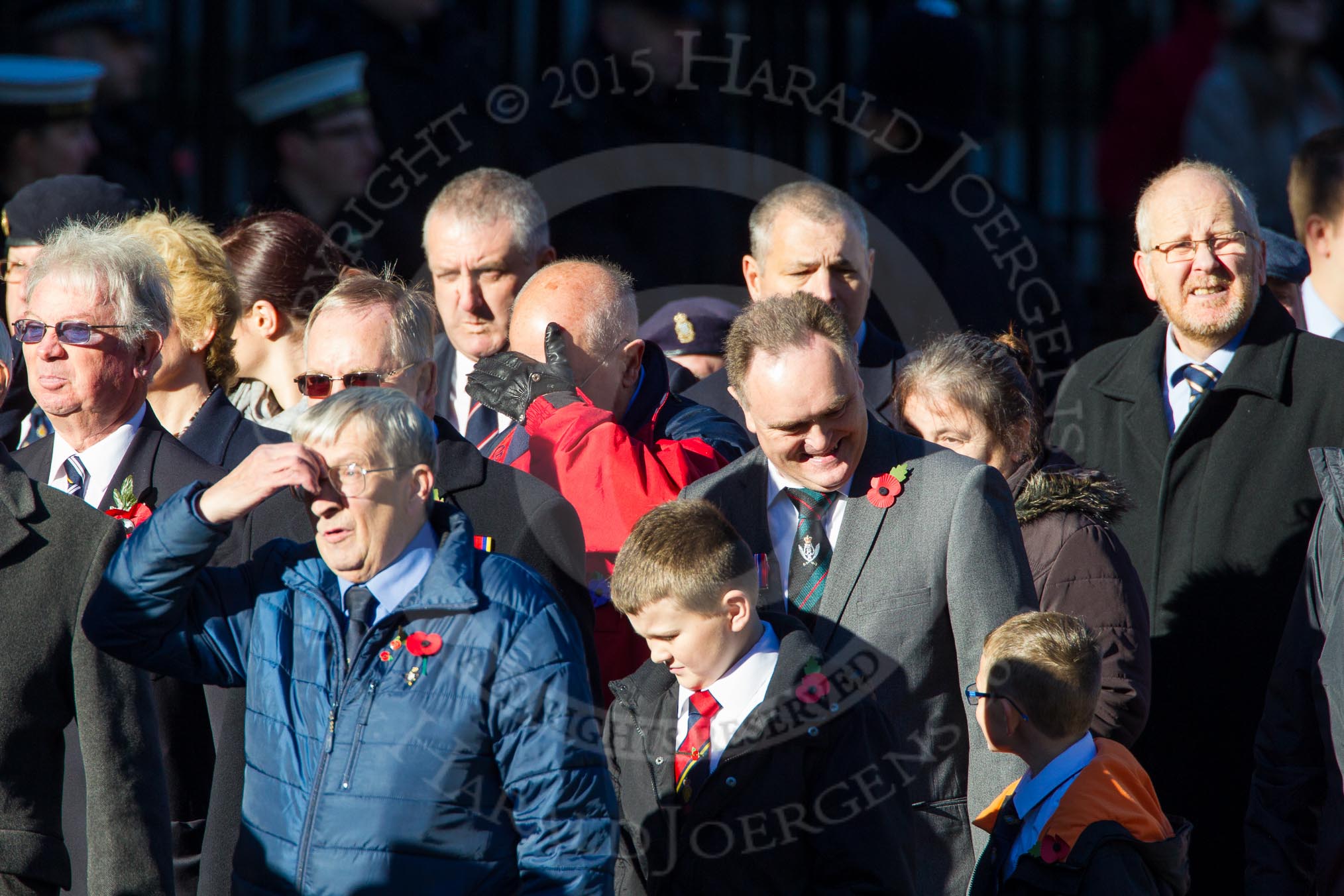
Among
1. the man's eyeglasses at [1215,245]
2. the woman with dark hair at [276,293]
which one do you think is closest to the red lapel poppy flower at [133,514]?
the woman with dark hair at [276,293]

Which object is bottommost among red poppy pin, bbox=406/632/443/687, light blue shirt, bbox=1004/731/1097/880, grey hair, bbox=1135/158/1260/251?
light blue shirt, bbox=1004/731/1097/880

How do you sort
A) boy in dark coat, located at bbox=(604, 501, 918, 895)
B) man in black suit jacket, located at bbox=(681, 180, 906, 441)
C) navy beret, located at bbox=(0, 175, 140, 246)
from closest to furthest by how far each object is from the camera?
boy in dark coat, located at bbox=(604, 501, 918, 895) → man in black suit jacket, located at bbox=(681, 180, 906, 441) → navy beret, located at bbox=(0, 175, 140, 246)

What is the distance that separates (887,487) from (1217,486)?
1302mm

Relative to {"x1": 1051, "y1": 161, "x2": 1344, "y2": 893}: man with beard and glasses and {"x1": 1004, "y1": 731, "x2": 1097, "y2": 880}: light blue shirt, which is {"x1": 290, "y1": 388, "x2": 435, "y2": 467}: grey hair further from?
{"x1": 1051, "y1": 161, "x2": 1344, "y2": 893}: man with beard and glasses

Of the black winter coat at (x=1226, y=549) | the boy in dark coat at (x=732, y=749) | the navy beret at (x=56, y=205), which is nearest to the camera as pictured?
the boy in dark coat at (x=732, y=749)

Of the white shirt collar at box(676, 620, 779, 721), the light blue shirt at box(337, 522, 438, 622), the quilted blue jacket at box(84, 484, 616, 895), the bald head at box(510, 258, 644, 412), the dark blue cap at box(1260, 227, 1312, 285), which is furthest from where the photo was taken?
the dark blue cap at box(1260, 227, 1312, 285)

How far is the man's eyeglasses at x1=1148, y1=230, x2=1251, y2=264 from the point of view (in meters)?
4.07

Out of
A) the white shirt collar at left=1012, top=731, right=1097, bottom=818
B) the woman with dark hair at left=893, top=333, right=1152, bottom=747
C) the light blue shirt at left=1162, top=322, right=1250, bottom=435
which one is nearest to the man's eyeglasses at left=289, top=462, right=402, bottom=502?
the white shirt collar at left=1012, top=731, right=1097, bottom=818

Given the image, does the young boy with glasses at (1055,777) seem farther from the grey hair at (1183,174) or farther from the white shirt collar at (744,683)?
the grey hair at (1183,174)

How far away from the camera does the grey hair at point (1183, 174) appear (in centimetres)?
410

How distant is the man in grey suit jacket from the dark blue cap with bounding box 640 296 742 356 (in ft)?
5.55

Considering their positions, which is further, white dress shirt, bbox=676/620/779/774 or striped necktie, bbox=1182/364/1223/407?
striped necktie, bbox=1182/364/1223/407

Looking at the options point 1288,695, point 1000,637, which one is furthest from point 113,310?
point 1288,695

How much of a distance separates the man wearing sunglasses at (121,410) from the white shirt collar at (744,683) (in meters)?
0.93
